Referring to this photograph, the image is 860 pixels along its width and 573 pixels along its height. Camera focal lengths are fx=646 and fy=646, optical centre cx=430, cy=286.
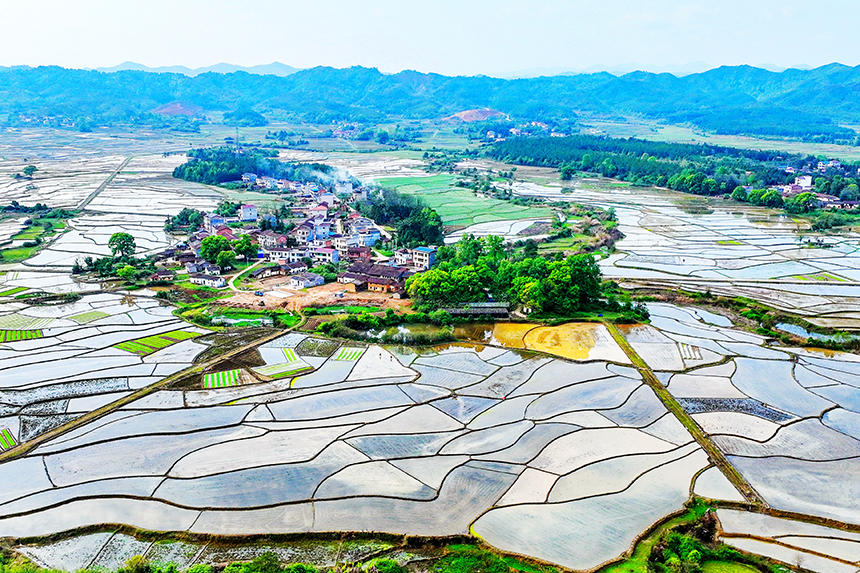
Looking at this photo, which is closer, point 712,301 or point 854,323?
point 854,323

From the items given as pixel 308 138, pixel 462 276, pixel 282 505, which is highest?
pixel 308 138

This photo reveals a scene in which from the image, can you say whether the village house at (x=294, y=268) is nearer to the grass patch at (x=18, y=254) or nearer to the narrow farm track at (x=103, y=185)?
the grass patch at (x=18, y=254)

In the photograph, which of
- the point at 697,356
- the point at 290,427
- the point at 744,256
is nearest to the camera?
the point at 290,427

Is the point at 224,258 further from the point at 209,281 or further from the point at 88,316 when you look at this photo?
the point at 88,316

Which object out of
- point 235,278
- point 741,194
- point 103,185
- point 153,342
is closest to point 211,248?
point 235,278

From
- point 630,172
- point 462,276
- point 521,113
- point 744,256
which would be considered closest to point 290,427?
point 462,276

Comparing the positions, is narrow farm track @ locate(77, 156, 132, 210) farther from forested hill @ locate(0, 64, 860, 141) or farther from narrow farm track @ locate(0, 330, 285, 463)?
forested hill @ locate(0, 64, 860, 141)

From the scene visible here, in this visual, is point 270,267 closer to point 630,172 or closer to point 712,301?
point 712,301
